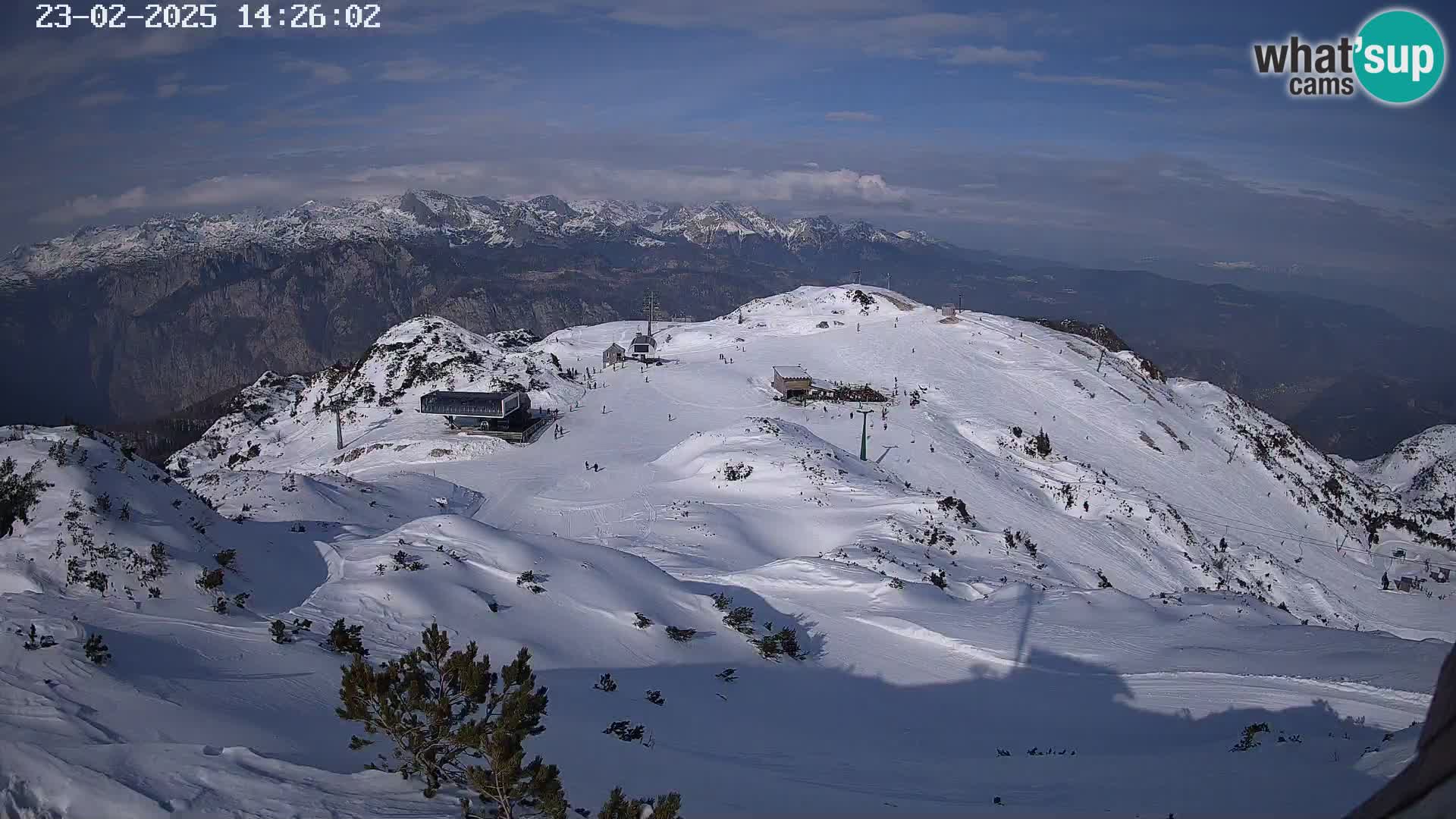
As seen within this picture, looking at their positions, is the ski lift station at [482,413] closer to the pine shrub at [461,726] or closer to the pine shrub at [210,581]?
the pine shrub at [210,581]

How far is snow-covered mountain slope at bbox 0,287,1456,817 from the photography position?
8.04 metres

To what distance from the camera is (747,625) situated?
52.9 feet

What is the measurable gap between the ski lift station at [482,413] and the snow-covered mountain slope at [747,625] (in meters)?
1.26

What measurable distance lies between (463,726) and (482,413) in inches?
1439

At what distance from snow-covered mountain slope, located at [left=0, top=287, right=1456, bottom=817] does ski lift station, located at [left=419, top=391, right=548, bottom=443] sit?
1265 millimetres

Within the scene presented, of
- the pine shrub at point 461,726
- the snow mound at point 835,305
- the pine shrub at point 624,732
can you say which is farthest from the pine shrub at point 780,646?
the snow mound at point 835,305

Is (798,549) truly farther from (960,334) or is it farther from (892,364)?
(960,334)

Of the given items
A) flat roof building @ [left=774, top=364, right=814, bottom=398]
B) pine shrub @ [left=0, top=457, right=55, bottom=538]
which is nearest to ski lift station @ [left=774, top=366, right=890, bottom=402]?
flat roof building @ [left=774, top=364, right=814, bottom=398]

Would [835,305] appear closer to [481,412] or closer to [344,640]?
[481,412]

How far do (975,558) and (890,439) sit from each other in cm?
1589

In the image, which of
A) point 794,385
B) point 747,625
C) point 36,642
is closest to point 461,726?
point 36,642

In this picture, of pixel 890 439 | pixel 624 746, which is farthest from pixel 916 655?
pixel 890 439

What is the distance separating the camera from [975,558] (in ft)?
84.9

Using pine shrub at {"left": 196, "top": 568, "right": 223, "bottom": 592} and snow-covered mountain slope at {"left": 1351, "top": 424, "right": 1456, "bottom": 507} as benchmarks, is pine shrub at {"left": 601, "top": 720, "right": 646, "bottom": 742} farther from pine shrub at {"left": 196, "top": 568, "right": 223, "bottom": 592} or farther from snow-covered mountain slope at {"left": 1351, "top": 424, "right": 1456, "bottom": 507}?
snow-covered mountain slope at {"left": 1351, "top": 424, "right": 1456, "bottom": 507}
